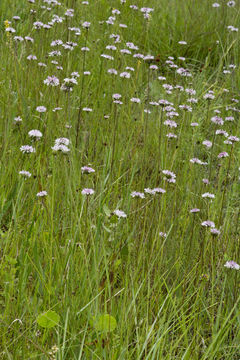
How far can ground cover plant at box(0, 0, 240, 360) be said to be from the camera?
1.46 meters

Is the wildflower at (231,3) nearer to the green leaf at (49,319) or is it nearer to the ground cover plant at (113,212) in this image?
the ground cover plant at (113,212)

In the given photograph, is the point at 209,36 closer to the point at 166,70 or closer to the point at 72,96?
the point at 166,70

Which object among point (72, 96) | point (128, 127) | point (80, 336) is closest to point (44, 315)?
point (80, 336)

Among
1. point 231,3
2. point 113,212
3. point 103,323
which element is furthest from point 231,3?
point 103,323

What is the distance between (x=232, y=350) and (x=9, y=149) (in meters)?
1.45

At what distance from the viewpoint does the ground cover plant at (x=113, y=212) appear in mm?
1464

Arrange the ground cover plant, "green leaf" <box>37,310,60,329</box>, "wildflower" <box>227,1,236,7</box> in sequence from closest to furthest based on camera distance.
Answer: "green leaf" <box>37,310,60,329</box> < the ground cover plant < "wildflower" <box>227,1,236,7</box>

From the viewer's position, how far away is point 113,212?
190 cm

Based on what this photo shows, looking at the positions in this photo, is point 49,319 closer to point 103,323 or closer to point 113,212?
point 103,323

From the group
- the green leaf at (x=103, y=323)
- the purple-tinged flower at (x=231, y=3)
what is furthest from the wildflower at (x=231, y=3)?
the green leaf at (x=103, y=323)

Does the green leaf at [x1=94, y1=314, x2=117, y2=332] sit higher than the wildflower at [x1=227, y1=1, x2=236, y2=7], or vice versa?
the wildflower at [x1=227, y1=1, x2=236, y2=7]

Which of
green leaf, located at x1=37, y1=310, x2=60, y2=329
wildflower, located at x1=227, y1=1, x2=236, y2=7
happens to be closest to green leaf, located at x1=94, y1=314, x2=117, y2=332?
green leaf, located at x1=37, y1=310, x2=60, y2=329

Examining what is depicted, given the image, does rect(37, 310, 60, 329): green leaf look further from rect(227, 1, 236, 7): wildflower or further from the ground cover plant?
rect(227, 1, 236, 7): wildflower

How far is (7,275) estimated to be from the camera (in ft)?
4.92
